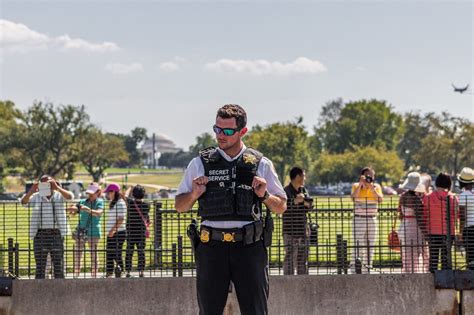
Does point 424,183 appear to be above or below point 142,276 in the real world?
above

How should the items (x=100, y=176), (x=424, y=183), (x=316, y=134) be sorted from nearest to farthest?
(x=424, y=183)
(x=100, y=176)
(x=316, y=134)

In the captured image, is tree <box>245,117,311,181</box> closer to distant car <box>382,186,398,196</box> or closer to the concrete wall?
distant car <box>382,186,398,196</box>

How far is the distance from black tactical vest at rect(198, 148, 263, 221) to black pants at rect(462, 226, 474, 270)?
4.17m

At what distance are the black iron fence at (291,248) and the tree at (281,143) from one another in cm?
9103

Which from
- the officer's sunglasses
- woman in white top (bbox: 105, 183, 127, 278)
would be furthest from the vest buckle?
woman in white top (bbox: 105, 183, 127, 278)

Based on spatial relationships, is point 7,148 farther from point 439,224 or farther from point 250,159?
point 250,159

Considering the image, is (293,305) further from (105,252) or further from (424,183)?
(424,183)

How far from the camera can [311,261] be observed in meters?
10.3

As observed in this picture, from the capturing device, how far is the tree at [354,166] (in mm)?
113500

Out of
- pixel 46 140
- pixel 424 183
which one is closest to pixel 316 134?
pixel 46 140

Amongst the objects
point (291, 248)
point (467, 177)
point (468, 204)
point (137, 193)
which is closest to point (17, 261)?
point (137, 193)

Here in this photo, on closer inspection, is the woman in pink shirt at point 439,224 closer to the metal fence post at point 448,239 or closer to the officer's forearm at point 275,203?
the metal fence post at point 448,239

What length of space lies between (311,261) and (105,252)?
232 centimetres

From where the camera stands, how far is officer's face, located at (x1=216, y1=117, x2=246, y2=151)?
647 centimetres
